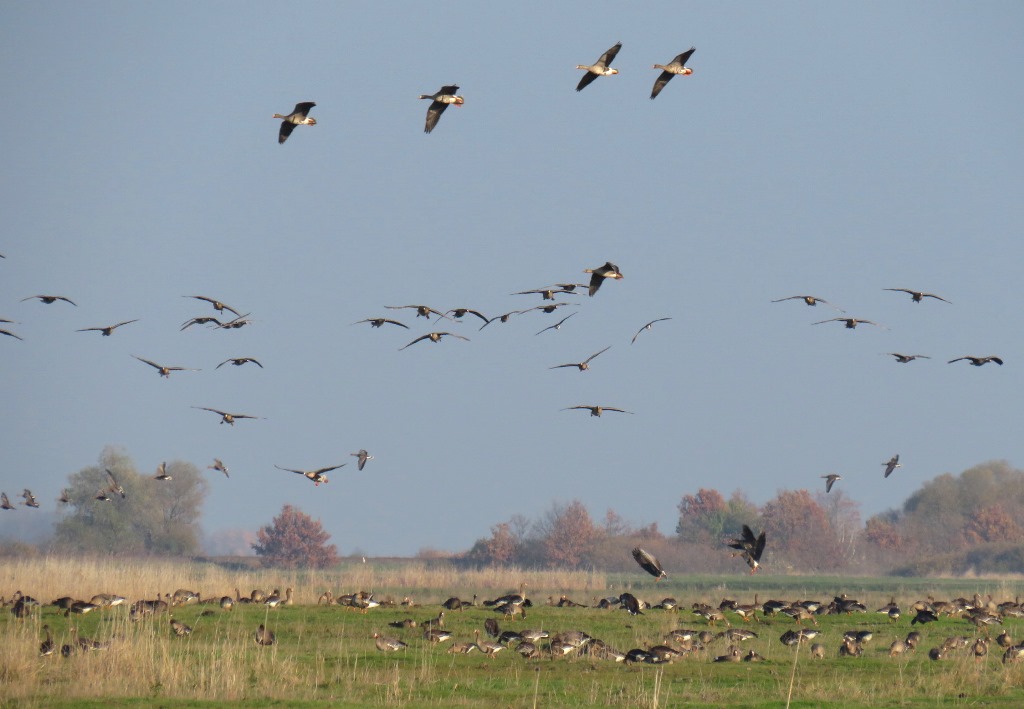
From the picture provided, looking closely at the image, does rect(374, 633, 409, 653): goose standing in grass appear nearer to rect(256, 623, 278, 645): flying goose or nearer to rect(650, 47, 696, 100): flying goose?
rect(256, 623, 278, 645): flying goose

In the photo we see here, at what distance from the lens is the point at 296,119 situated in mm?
25078

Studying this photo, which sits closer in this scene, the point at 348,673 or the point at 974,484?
the point at 348,673

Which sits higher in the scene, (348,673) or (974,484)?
(974,484)

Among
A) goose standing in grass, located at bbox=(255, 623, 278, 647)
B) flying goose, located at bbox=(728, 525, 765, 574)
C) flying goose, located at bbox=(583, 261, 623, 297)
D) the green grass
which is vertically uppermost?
flying goose, located at bbox=(583, 261, 623, 297)

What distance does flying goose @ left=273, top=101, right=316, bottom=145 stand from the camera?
2419 centimetres

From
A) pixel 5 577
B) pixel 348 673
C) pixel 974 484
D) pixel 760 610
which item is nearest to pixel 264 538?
pixel 974 484

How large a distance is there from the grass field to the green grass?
0.04 m

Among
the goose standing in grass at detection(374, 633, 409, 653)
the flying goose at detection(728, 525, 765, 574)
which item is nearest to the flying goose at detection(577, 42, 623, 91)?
the flying goose at detection(728, 525, 765, 574)

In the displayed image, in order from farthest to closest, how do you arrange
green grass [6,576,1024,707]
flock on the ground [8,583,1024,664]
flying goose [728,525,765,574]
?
flock on the ground [8,583,1024,664] → green grass [6,576,1024,707] → flying goose [728,525,765,574]

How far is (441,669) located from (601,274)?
9.98 meters

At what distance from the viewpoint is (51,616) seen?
120 feet

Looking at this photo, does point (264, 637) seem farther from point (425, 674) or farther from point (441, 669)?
point (425, 674)

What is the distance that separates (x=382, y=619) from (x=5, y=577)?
1483 centimetres

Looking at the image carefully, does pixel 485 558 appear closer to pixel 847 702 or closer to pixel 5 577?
pixel 5 577
